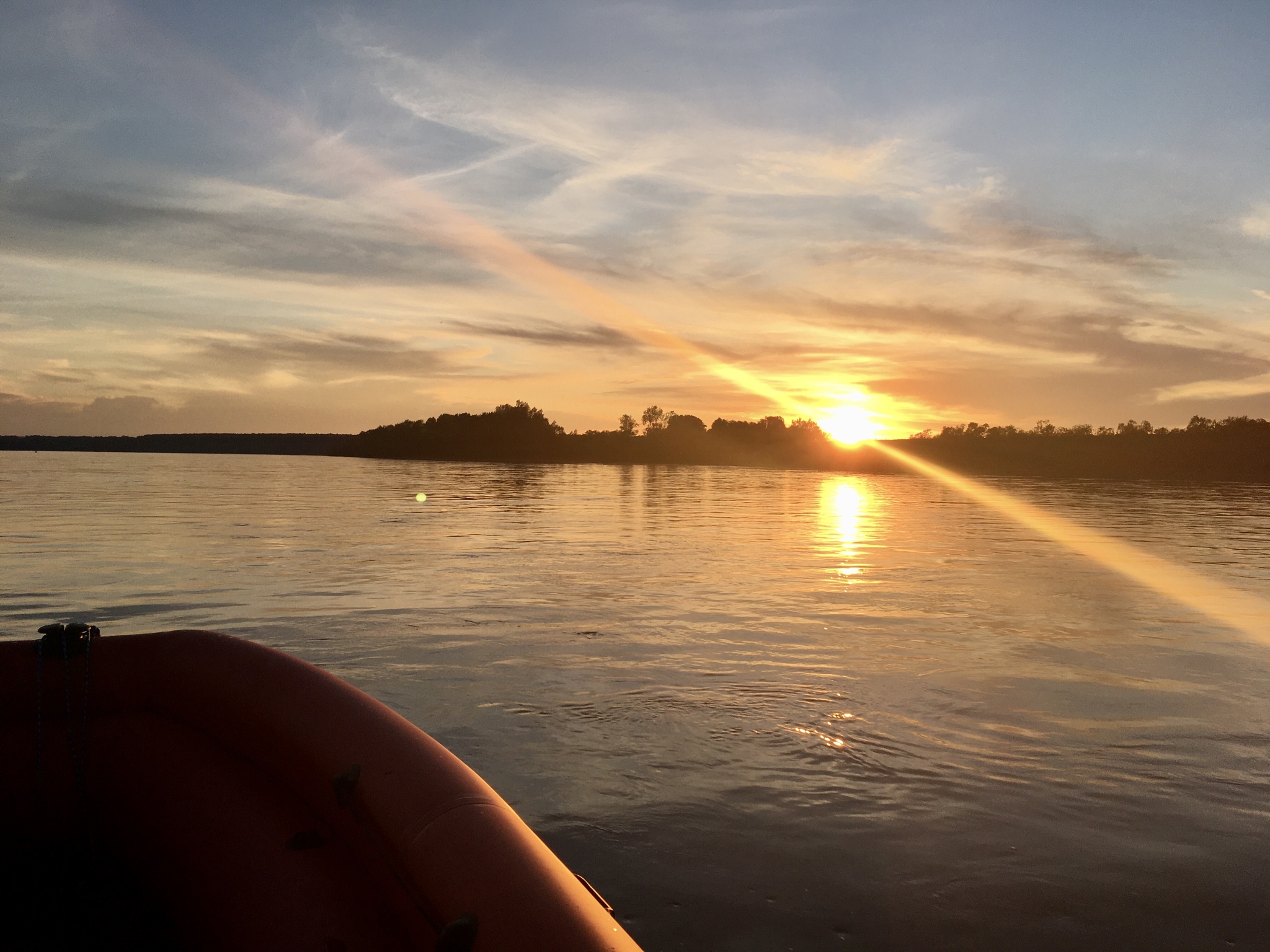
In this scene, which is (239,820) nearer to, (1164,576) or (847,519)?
(1164,576)

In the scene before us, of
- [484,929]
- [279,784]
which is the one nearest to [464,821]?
[484,929]

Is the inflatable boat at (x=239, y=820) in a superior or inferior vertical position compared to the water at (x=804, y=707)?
superior

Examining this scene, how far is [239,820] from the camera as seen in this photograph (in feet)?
10.9

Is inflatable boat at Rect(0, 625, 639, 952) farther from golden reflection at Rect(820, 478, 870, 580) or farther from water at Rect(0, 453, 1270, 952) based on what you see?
golden reflection at Rect(820, 478, 870, 580)

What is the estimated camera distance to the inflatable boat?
239 cm

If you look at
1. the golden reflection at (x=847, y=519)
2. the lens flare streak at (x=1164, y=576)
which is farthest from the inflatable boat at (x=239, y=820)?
the golden reflection at (x=847, y=519)

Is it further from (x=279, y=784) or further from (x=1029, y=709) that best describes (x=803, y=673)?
(x=279, y=784)

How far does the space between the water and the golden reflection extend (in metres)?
0.36

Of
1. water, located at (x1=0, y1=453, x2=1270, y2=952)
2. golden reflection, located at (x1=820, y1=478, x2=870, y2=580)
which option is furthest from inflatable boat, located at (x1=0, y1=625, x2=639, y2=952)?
golden reflection, located at (x1=820, y1=478, x2=870, y2=580)

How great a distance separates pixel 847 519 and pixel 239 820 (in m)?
28.5

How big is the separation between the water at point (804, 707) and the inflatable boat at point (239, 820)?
1689 millimetres

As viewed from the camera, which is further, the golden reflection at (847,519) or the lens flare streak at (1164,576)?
the golden reflection at (847,519)

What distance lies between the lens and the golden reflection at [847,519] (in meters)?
18.2

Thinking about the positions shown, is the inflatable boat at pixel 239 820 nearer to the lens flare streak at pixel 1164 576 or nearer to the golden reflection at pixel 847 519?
the lens flare streak at pixel 1164 576
